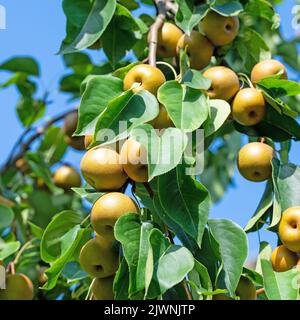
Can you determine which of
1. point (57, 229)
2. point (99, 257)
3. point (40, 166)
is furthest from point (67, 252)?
point (40, 166)

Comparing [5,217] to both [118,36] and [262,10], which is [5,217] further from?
[262,10]

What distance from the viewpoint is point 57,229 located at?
1.94 metres

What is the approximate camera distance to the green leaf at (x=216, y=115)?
5.76 ft

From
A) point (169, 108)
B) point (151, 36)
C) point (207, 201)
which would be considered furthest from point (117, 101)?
point (151, 36)

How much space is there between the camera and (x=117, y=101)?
1680 mm

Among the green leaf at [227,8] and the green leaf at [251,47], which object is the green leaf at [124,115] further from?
the green leaf at [251,47]

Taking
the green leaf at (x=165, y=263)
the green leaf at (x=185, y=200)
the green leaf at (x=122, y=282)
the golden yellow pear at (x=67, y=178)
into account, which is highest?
the green leaf at (x=185, y=200)

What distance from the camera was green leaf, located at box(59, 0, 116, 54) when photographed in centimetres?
199

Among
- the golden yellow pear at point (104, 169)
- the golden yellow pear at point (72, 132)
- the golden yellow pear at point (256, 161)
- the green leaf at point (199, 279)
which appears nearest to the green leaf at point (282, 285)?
the green leaf at point (199, 279)

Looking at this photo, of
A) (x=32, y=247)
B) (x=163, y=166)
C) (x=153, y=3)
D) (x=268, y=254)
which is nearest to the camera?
(x=163, y=166)

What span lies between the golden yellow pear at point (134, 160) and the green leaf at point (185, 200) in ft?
0.13

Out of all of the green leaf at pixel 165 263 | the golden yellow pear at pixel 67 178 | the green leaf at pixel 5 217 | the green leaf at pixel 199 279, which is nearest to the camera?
the green leaf at pixel 165 263

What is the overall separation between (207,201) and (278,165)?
29cm

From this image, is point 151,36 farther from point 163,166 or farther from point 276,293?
point 276,293
